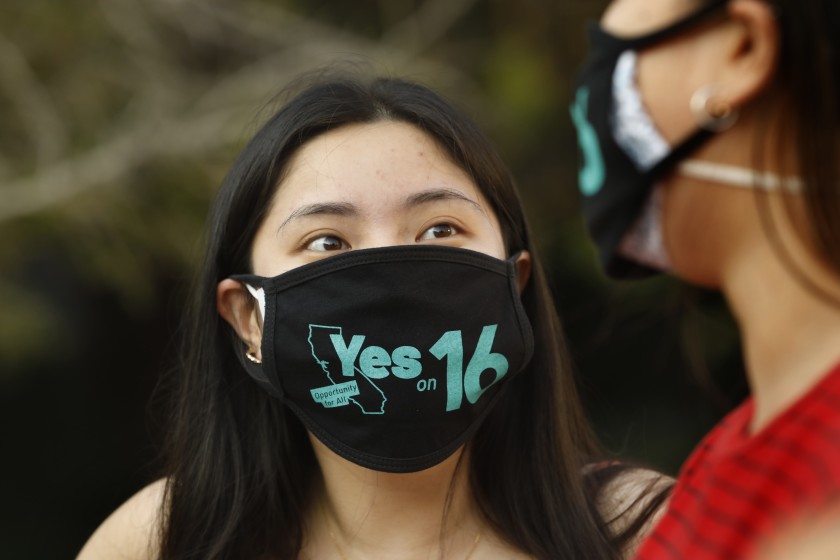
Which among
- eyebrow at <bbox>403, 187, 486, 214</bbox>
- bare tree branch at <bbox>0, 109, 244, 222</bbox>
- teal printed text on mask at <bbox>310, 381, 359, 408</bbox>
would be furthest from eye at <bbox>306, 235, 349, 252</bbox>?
bare tree branch at <bbox>0, 109, 244, 222</bbox>

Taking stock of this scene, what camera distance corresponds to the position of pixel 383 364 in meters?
2.10

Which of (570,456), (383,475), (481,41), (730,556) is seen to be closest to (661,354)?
(481,41)

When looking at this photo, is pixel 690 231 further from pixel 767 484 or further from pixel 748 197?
pixel 767 484

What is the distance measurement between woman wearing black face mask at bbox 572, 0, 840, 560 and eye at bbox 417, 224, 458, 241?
2.73 ft

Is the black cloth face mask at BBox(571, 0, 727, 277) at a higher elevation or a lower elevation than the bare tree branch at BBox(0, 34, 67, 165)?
lower

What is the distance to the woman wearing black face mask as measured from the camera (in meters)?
1.17

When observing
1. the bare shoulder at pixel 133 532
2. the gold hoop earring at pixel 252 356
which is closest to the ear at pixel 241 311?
the gold hoop earring at pixel 252 356

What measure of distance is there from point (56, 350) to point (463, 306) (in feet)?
10.8

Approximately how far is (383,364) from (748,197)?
103 cm

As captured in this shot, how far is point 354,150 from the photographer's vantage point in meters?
2.28

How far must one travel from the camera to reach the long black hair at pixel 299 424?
7.84 ft

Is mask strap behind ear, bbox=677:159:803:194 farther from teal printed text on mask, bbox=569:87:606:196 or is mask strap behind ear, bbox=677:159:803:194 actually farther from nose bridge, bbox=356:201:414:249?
nose bridge, bbox=356:201:414:249

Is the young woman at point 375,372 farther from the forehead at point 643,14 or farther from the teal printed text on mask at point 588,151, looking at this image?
the forehead at point 643,14

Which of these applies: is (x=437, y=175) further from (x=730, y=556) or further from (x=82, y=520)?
(x=82, y=520)
